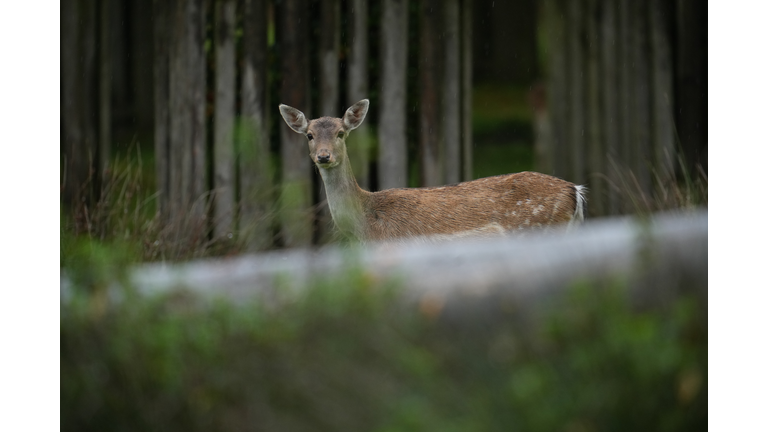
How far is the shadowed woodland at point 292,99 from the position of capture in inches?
126

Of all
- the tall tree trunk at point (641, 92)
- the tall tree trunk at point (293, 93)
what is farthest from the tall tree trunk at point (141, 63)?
the tall tree trunk at point (641, 92)

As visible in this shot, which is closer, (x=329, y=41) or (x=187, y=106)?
(x=329, y=41)

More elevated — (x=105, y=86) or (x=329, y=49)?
(x=329, y=49)

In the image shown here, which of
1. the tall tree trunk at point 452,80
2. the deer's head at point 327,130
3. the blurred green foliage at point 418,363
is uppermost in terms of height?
the tall tree trunk at point 452,80

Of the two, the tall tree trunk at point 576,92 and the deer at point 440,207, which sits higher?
the tall tree trunk at point 576,92

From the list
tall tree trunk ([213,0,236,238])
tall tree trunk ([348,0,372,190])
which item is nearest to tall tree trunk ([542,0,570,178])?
tall tree trunk ([348,0,372,190])

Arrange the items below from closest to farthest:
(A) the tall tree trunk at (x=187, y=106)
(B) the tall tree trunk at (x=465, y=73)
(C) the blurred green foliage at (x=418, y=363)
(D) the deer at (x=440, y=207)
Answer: (C) the blurred green foliage at (x=418, y=363) → (A) the tall tree trunk at (x=187, y=106) → (B) the tall tree trunk at (x=465, y=73) → (D) the deer at (x=440, y=207)

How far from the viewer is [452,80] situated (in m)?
3.46

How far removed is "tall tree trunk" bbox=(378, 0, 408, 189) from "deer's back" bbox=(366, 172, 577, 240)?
29cm

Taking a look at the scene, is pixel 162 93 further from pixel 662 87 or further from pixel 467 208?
pixel 662 87

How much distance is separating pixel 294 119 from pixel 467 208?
945 mm

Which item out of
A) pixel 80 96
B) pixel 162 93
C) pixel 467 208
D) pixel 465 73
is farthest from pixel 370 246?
pixel 80 96

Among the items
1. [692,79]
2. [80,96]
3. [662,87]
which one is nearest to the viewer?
[692,79]

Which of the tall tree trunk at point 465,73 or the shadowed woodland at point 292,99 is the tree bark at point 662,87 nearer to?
the shadowed woodland at point 292,99
